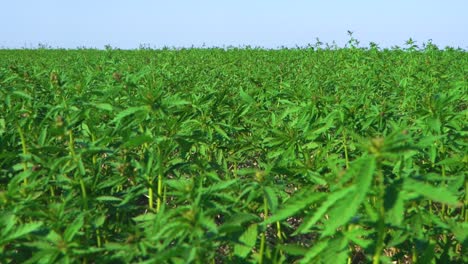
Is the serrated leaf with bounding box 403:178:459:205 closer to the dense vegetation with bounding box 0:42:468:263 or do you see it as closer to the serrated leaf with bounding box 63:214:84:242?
the dense vegetation with bounding box 0:42:468:263

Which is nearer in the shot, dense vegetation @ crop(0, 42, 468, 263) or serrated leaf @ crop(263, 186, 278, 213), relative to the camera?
dense vegetation @ crop(0, 42, 468, 263)

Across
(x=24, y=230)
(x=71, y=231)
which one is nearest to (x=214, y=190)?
(x=71, y=231)

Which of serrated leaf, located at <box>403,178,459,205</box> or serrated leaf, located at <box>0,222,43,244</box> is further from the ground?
serrated leaf, located at <box>403,178,459,205</box>

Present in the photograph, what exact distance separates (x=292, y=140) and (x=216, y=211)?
154 centimetres

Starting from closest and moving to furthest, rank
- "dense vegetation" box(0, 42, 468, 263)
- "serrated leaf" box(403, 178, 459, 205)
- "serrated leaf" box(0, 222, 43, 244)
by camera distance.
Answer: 1. "serrated leaf" box(403, 178, 459, 205)
2. "dense vegetation" box(0, 42, 468, 263)
3. "serrated leaf" box(0, 222, 43, 244)

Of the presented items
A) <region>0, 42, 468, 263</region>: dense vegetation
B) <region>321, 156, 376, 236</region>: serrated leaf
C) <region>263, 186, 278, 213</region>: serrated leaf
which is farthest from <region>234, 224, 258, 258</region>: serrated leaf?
<region>321, 156, 376, 236</region>: serrated leaf

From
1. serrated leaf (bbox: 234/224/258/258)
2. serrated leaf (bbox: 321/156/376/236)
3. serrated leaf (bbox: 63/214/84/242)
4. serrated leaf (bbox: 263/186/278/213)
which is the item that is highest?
serrated leaf (bbox: 321/156/376/236)

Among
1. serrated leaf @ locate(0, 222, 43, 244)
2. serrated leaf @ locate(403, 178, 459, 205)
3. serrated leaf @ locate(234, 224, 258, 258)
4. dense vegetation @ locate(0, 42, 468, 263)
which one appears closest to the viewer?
serrated leaf @ locate(403, 178, 459, 205)

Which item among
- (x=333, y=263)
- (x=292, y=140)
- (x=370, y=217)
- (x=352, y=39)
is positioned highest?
(x=352, y=39)

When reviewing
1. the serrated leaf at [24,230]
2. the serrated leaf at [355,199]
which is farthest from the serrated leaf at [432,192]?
the serrated leaf at [24,230]

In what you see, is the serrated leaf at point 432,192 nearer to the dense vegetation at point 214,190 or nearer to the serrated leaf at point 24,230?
the dense vegetation at point 214,190

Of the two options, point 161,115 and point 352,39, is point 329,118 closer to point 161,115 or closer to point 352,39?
point 161,115

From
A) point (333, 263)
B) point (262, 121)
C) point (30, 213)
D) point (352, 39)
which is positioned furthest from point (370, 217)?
point (352, 39)

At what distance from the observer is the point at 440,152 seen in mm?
3908
